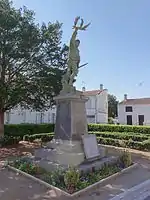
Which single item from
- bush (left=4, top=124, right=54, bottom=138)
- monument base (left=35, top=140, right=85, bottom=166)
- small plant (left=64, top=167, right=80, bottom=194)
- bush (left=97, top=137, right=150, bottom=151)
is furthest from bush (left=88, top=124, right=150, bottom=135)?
small plant (left=64, top=167, right=80, bottom=194)

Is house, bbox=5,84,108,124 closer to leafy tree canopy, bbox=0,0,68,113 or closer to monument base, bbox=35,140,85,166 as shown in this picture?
leafy tree canopy, bbox=0,0,68,113

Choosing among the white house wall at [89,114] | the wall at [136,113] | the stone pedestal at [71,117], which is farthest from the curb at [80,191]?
the wall at [136,113]

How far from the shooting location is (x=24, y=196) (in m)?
6.53

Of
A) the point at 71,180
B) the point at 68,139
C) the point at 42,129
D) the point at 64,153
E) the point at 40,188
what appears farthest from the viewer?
the point at 42,129

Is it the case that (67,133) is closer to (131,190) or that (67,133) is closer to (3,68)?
(131,190)

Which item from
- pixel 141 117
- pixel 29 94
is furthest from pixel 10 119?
pixel 141 117

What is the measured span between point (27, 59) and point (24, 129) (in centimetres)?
772

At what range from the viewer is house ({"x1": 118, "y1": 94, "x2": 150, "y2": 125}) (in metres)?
40.7

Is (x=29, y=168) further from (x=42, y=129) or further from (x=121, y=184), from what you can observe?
(x=42, y=129)

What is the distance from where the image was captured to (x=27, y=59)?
14984mm

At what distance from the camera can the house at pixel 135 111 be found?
133ft

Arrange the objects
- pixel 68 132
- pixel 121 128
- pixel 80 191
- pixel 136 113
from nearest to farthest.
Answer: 1. pixel 80 191
2. pixel 68 132
3. pixel 121 128
4. pixel 136 113

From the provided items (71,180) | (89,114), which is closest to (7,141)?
(71,180)

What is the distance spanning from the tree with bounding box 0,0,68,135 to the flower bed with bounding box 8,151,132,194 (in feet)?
22.1
